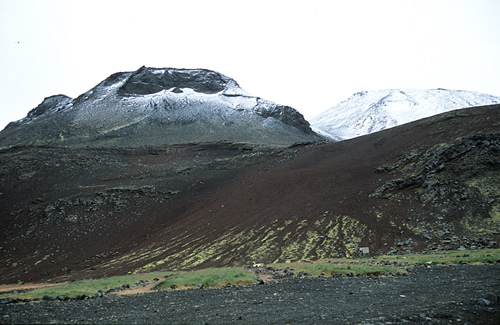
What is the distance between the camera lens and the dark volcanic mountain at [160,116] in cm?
8819

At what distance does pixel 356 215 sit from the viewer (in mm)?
27906

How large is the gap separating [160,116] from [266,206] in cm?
7875

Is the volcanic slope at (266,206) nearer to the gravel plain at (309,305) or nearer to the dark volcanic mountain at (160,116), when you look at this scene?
the gravel plain at (309,305)

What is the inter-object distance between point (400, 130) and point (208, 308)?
1613 inches

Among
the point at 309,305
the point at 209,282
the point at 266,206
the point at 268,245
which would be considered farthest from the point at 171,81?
the point at 309,305

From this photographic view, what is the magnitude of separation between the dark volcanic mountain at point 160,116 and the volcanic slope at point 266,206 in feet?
118

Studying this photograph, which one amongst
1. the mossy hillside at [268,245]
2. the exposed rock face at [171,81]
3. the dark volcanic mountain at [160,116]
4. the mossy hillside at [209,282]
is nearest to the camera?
the mossy hillside at [209,282]

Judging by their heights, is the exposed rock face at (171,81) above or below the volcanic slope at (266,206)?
above

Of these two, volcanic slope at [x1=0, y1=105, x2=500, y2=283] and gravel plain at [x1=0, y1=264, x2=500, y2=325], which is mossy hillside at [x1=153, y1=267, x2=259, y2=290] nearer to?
gravel plain at [x1=0, y1=264, x2=500, y2=325]

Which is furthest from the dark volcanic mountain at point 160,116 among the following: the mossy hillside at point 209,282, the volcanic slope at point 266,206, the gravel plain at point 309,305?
the gravel plain at point 309,305

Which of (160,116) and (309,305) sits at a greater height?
(160,116)

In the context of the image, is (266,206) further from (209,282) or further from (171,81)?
(171,81)

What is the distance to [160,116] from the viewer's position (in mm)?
104188

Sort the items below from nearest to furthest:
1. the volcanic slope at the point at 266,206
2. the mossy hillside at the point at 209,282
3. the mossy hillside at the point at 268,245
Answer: the mossy hillside at the point at 209,282
the mossy hillside at the point at 268,245
the volcanic slope at the point at 266,206
